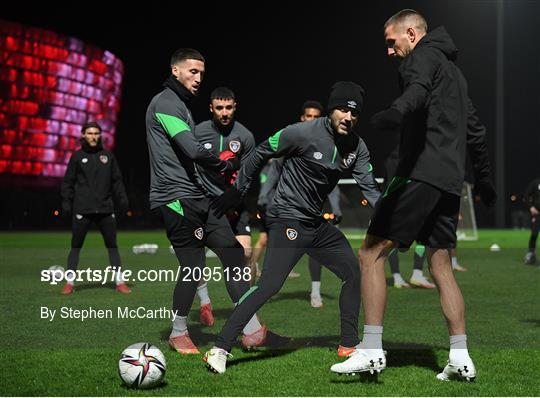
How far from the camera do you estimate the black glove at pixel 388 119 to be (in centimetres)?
394

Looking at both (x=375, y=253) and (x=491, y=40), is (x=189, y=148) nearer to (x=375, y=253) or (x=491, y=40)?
(x=375, y=253)

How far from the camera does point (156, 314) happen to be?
805 cm

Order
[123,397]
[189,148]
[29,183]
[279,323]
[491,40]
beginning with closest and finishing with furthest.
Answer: [123,397] → [189,148] → [279,323] → [491,40] → [29,183]

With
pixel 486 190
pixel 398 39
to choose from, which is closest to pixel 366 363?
pixel 486 190

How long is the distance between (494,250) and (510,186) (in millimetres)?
53679

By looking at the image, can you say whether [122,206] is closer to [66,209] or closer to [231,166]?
[66,209]

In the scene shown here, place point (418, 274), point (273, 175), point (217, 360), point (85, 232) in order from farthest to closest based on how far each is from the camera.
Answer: point (418, 274) → point (85, 232) → point (273, 175) → point (217, 360)

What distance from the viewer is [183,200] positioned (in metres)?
5.70

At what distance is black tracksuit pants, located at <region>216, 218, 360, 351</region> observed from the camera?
512 cm

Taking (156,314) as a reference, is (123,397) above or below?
above

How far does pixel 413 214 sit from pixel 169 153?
2058 millimetres

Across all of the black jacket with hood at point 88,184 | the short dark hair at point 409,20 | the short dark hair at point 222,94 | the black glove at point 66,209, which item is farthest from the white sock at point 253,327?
the black glove at point 66,209

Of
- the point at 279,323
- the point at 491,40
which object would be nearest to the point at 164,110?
the point at 279,323

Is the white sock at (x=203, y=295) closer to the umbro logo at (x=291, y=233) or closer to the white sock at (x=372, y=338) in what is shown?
the umbro logo at (x=291, y=233)
